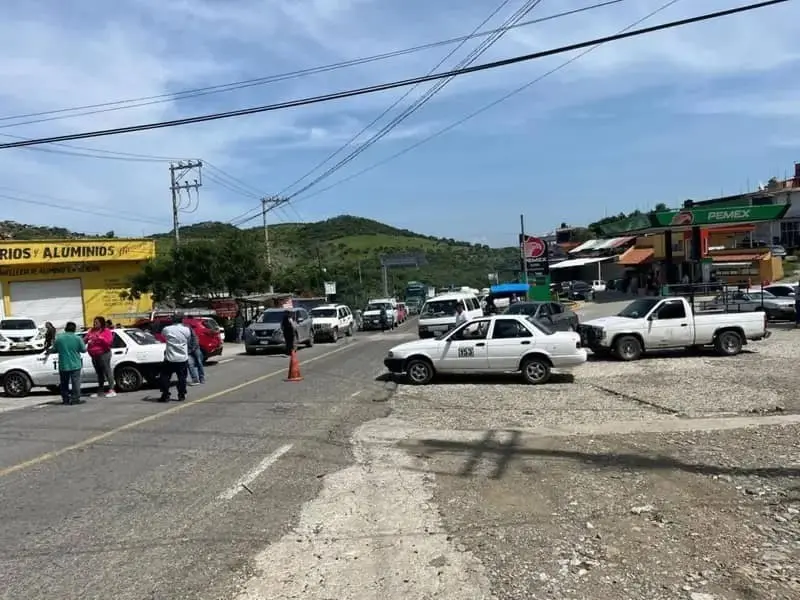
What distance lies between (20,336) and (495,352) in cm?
2539

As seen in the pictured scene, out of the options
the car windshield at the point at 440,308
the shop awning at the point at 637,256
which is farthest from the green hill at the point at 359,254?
the car windshield at the point at 440,308

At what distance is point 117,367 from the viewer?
16781mm

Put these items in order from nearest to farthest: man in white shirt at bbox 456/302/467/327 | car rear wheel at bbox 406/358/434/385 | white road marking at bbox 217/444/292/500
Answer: white road marking at bbox 217/444/292/500 → car rear wheel at bbox 406/358/434/385 → man in white shirt at bbox 456/302/467/327

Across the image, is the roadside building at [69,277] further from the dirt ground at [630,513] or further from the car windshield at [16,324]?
the dirt ground at [630,513]

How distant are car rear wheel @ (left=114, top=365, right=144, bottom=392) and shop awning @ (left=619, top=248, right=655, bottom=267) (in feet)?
165

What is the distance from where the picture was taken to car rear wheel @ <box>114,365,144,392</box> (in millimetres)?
16750

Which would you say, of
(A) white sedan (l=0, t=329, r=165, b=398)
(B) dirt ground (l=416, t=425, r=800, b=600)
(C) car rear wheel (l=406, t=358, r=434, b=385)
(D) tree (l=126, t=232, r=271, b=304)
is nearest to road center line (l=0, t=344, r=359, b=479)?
(A) white sedan (l=0, t=329, r=165, b=398)

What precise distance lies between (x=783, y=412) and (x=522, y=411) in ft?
12.7

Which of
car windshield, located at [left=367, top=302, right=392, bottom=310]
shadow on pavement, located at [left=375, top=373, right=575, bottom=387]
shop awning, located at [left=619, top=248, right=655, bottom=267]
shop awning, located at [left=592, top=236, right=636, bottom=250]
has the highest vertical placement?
shop awning, located at [left=592, top=236, right=636, bottom=250]

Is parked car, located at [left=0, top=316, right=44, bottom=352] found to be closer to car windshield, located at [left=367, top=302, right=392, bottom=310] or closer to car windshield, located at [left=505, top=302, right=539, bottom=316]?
car windshield, located at [left=367, top=302, right=392, bottom=310]

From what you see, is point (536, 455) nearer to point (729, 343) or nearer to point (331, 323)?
point (729, 343)

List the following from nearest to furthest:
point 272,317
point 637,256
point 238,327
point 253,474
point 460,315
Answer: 1. point 253,474
2. point 460,315
3. point 272,317
4. point 238,327
5. point 637,256

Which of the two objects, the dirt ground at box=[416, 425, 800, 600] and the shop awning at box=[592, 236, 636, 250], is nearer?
the dirt ground at box=[416, 425, 800, 600]

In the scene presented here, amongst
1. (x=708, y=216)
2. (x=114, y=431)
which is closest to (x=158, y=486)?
(x=114, y=431)
